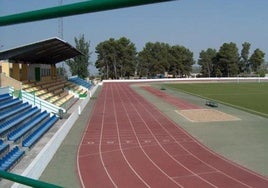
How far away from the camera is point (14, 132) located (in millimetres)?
15266

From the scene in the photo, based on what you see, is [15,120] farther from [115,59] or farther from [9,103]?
[115,59]

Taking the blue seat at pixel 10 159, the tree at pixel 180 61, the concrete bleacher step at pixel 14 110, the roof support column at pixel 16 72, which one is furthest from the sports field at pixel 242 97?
the tree at pixel 180 61

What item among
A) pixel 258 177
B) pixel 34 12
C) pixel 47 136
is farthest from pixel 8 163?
pixel 34 12

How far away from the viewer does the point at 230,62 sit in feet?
319

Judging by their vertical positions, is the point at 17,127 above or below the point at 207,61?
below

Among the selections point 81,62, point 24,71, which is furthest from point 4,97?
point 81,62

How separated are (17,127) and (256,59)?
94945 millimetres

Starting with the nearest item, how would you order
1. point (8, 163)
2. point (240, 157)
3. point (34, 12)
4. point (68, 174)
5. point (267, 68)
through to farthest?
point (34, 12), point (8, 163), point (68, 174), point (240, 157), point (267, 68)

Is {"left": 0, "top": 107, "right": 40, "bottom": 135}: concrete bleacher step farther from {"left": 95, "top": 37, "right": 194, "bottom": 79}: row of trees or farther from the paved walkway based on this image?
{"left": 95, "top": 37, "right": 194, "bottom": 79}: row of trees

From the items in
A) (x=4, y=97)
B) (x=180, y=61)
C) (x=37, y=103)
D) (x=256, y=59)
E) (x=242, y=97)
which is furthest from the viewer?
(x=256, y=59)

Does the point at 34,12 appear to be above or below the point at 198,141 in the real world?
above

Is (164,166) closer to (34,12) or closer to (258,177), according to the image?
(258,177)

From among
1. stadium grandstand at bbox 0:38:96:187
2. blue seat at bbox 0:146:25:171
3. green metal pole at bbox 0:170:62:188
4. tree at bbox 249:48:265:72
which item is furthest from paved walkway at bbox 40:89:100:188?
tree at bbox 249:48:265:72

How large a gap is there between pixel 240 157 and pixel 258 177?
2.41 meters
